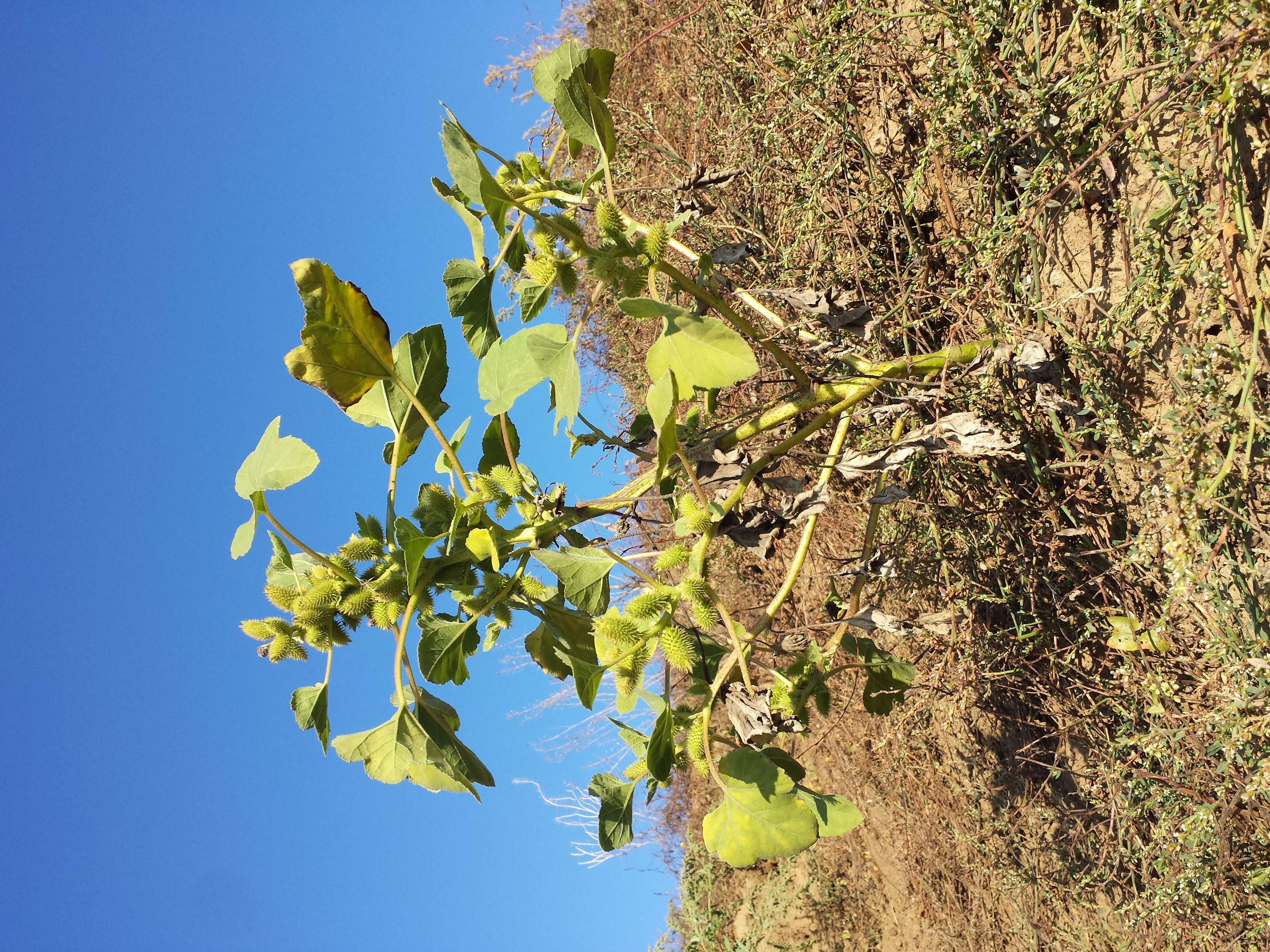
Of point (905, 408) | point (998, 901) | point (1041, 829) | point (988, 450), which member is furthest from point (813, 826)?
point (998, 901)

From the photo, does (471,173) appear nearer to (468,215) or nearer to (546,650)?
(468,215)

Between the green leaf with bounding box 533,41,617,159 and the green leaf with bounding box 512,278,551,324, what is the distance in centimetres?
18

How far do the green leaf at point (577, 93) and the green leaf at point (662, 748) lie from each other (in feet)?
Result: 2.15

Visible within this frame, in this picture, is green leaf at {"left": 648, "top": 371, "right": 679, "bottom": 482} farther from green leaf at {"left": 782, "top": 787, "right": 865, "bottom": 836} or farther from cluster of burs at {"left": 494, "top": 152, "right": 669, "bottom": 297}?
green leaf at {"left": 782, "top": 787, "right": 865, "bottom": 836}

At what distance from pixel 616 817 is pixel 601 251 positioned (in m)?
0.73

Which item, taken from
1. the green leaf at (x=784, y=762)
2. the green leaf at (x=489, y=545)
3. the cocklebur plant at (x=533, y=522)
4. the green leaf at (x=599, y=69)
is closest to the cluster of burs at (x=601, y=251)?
the cocklebur plant at (x=533, y=522)

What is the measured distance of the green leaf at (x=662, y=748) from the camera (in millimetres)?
895

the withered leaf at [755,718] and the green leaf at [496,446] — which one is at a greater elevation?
the green leaf at [496,446]

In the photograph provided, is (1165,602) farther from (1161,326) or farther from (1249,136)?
(1249,136)

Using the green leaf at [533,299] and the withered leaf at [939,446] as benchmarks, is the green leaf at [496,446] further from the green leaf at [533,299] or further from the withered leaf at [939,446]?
the withered leaf at [939,446]

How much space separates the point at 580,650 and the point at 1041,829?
1307 millimetres

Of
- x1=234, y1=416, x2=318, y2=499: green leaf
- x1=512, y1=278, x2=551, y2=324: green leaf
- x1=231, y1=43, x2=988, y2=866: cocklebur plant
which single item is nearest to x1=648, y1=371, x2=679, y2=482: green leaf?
x1=231, y1=43, x2=988, y2=866: cocklebur plant

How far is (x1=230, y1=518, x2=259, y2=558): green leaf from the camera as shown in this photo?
0.97 meters

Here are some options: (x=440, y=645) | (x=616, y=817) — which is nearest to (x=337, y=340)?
(x=440, y=645)
